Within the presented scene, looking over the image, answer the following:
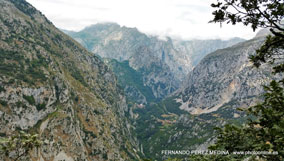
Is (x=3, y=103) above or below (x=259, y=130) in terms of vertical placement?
below

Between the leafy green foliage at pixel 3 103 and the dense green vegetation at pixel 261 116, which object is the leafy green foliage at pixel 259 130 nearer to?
the dense green vegetation at pixel 261 116

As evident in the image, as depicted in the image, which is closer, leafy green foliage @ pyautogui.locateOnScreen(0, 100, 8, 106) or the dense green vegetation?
the dense green vegetation

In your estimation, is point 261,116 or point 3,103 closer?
point 261,116

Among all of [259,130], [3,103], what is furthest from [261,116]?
[3,103]

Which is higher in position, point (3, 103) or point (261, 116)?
point (261, 116)

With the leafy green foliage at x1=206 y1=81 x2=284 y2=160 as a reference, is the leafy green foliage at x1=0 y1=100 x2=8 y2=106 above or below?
below

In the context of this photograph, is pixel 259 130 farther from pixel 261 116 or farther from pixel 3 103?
pixel 3 103

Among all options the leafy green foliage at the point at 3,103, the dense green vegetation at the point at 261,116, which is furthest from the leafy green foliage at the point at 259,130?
the leafy green foliage at the point at 3,103

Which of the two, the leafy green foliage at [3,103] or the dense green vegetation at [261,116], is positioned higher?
the dense green vegetation at [261,116]

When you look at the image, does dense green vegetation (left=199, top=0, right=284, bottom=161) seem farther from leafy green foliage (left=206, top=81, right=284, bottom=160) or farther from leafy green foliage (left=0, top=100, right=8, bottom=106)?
leafy green foliage (left=0, top=100, right=8, bottom=106)

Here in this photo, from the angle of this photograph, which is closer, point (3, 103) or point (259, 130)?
point (259, 130)

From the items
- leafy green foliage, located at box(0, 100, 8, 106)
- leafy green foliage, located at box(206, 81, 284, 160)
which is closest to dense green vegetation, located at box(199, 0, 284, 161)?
leafy green foliage, located at box(206, 81, 284, 160)

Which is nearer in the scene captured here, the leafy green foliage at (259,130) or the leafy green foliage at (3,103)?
the leafy green foliage at (259,130)

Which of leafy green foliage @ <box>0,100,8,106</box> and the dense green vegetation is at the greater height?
the dense green vegetation
